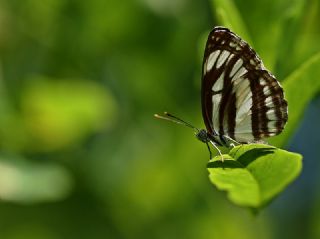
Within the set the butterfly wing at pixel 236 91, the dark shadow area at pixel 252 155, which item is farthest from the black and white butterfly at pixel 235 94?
the dark shadow area at pixel 252 155

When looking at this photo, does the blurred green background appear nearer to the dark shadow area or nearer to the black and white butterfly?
the black and white butterfly

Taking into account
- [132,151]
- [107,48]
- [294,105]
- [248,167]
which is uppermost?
[107,48]

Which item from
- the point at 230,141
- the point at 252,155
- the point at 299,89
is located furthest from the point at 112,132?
the point at 252,155

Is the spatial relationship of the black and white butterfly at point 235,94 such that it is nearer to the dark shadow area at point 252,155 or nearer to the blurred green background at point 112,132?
the dark shadow area at point 252,155

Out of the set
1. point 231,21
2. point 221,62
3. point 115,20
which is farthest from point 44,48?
point 231,21

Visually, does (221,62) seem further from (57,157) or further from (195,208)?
(57,157)

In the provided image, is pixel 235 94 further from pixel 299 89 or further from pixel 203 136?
pixel 299 89
